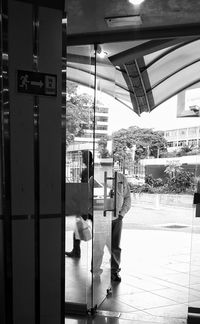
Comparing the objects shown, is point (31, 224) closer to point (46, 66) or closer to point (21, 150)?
point (21, 150)

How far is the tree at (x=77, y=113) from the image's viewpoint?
3.39 m

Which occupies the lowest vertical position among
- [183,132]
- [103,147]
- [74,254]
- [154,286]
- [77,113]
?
[154,286]

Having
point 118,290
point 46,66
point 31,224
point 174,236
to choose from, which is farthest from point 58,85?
point 174,236

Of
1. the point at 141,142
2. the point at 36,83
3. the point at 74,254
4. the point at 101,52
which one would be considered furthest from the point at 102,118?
the point at 141,142

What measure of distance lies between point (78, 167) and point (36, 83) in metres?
1.16

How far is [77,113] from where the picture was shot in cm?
345

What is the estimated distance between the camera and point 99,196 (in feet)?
12.5

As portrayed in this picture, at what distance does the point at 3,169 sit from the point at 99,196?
1.66 meters

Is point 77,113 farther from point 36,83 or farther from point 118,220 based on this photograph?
point 118,220

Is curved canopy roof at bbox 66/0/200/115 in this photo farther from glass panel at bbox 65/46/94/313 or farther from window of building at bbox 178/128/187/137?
window of building at bbox 178/128/187/137

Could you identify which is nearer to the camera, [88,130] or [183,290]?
[88,130]

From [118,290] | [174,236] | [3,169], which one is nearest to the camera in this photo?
[3,169]

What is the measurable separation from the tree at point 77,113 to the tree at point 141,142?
1495 centimetres

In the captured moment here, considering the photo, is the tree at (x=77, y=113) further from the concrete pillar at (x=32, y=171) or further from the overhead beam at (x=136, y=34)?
the concrete pillar at (x=32, y=171)
